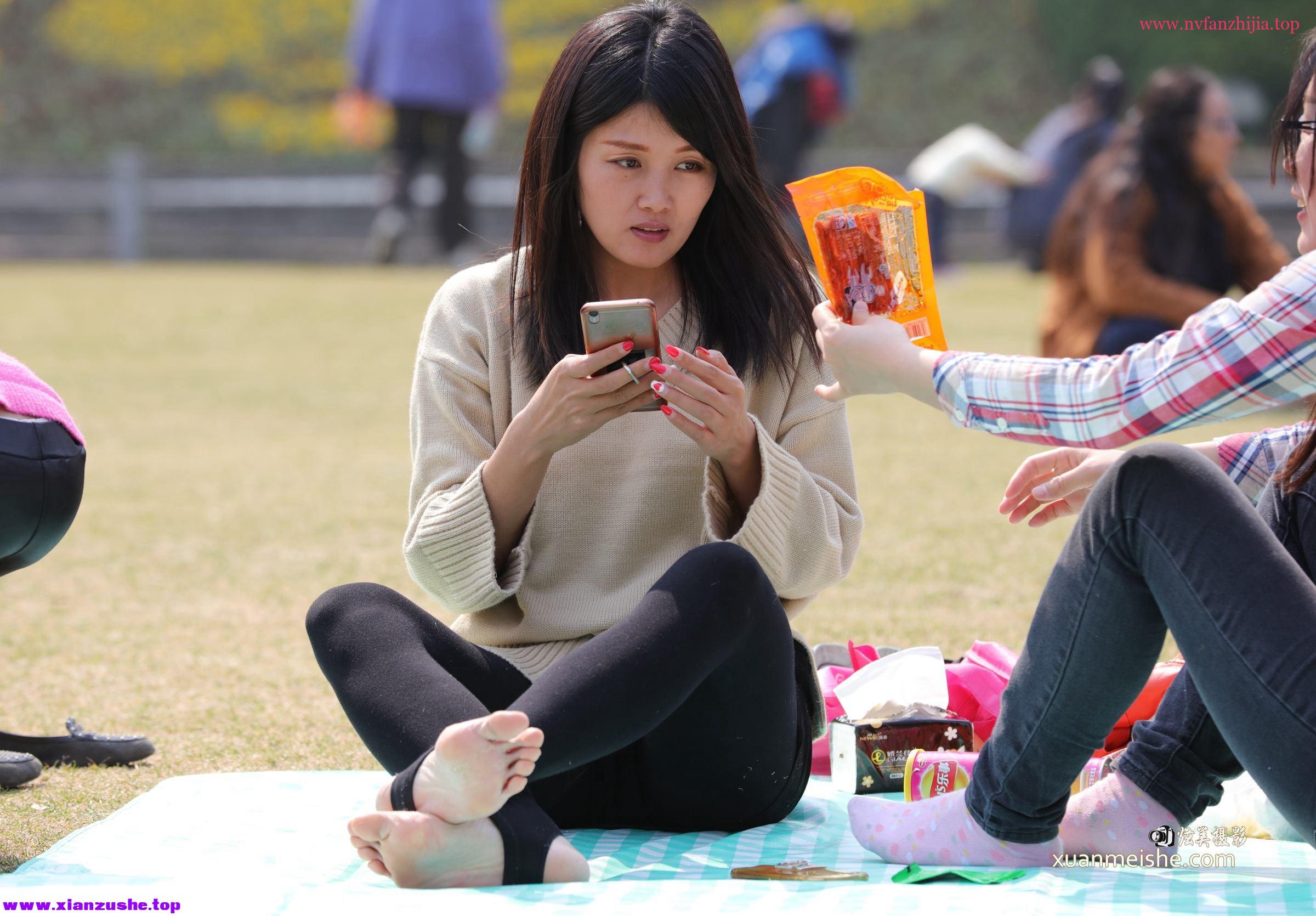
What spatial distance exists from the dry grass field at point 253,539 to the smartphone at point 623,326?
108cm

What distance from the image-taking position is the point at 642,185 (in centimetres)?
252

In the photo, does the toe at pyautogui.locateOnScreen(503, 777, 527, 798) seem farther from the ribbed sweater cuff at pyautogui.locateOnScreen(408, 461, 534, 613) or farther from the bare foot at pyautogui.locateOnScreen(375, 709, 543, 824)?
the ribbed sweater cuff at pyautogui.locateOnScreen(408, 461, 534, 613)

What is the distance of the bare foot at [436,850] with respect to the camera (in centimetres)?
201

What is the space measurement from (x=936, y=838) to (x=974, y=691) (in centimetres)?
71

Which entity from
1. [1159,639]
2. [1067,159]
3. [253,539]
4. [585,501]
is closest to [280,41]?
[1067,159]

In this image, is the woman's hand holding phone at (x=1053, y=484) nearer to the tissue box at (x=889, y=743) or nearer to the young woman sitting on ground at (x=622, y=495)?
the young woman sitting on ground at (x=622, y=495)

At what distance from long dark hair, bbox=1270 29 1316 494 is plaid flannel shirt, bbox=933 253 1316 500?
29 cm

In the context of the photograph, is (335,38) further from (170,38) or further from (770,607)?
(770,607)

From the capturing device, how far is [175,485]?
6.14 meters

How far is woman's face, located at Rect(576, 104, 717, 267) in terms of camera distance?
A: 2502 millimetres

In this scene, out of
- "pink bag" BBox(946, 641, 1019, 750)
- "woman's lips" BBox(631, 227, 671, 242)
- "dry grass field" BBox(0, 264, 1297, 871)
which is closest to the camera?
"woman's lips" BBox(631, 227, 671, 242)

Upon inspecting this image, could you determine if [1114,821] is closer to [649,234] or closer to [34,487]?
[649,234]

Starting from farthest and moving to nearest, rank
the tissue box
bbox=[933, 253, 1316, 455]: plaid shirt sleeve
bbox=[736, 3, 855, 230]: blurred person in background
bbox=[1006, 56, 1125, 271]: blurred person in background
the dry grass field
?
bbox=[1006, 56, 1125, 271]: blurred person in background < bbox=[736, 3, 855, 230]: blurred person in background < the dry grass field < the tissue box < bbox=[933, 253, 1316, 455]: plaid shirt sleeve

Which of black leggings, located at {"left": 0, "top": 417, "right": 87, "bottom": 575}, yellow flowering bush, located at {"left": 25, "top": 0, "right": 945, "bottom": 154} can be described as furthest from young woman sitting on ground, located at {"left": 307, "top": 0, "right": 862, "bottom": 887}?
yellow flowering bush, located at {"left": 25, "top": 0, "right": 945, "bottom": 154}
